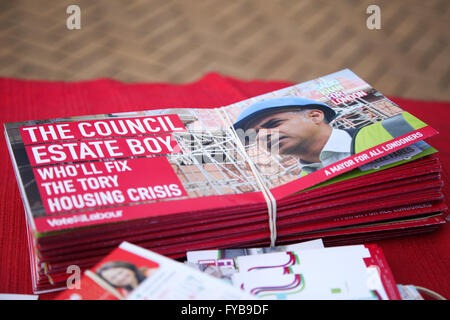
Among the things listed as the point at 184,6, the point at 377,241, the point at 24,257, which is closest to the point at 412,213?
the point at 377,241

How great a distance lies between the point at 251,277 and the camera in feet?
2.34

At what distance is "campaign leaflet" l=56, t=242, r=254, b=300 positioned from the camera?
0.59 metres

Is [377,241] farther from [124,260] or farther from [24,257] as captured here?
[24,257]

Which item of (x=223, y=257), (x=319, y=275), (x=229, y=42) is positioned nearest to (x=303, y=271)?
(x=319, y=275)

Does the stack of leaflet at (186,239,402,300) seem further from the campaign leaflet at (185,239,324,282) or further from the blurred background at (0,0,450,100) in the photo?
the blurred background at (0,0,450,100)

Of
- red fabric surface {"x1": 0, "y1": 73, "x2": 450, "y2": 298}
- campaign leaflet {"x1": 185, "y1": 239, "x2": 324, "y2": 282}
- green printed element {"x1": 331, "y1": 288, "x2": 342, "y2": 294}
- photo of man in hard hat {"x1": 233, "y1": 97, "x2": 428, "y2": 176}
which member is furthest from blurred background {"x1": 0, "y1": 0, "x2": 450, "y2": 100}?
green printed element {"x1": 331, "y1": 288, "x2": 342, "y2": 294}

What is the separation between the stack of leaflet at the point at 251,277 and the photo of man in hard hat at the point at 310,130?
152mm

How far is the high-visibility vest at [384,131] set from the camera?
85cm

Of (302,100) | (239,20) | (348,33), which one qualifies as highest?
(239,20)

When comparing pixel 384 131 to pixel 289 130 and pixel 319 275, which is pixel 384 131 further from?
pixel 319 275

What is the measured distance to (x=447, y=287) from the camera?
806mm

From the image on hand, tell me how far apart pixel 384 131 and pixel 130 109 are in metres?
0.65

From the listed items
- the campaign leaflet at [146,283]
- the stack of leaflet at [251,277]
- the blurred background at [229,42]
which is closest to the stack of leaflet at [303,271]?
the stack of leaflet at [251,277]

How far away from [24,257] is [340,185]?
21.1 inches
